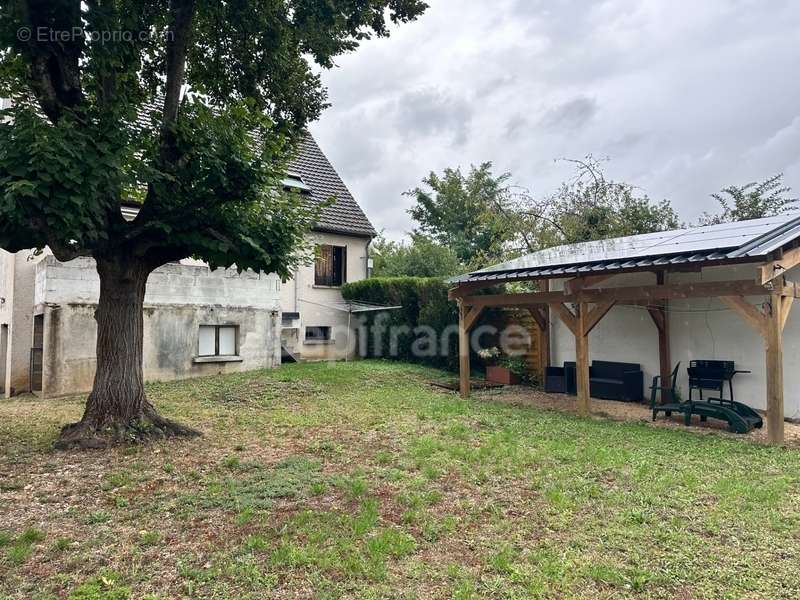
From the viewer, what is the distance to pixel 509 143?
79.5ft

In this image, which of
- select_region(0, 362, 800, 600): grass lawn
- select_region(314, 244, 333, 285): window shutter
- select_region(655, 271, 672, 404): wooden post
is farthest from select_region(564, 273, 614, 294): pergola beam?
select_region(314, 244, 333, 285): window shutter

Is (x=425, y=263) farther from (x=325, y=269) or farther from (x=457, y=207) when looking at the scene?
(x=457, y=207)

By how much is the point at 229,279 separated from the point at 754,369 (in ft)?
36.4

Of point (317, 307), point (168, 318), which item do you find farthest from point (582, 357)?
point (317, 307)

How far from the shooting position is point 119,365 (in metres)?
6.20

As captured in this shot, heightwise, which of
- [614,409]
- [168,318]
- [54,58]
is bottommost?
[614,409]

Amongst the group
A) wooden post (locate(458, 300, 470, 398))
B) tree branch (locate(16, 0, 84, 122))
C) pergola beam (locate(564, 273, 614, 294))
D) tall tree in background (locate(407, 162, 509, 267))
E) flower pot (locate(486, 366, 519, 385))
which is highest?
tall tree in background (locate(407, 162, 509, 267))

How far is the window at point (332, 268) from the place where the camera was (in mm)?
15773

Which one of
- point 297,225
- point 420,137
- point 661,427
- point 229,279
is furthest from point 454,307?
point 420,137

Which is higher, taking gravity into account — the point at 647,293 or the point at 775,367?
the point at 647,293

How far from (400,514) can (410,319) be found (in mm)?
10682

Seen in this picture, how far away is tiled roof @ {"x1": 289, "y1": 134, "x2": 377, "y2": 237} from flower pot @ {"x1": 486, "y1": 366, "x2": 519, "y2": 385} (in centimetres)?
638

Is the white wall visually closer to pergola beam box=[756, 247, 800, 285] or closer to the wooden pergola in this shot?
the wooden pergola

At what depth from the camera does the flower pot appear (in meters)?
12.5
